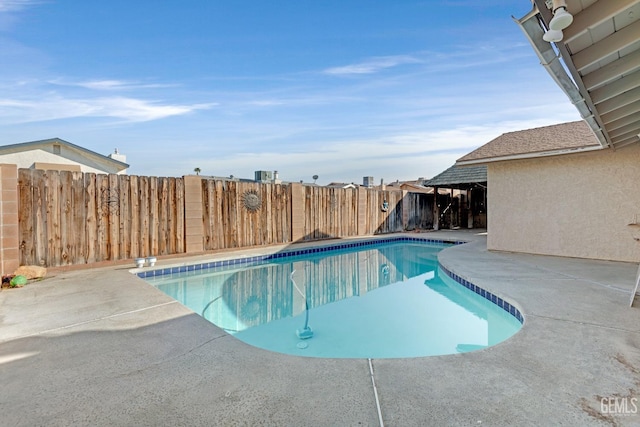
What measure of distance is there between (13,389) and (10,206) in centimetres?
504

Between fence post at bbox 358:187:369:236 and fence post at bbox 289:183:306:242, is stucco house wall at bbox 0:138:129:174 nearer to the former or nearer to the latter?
fence post at bbox 289:183:306:242

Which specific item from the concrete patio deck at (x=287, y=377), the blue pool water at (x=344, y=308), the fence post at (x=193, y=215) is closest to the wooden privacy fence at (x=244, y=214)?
the fence post at (x=193, y=215)

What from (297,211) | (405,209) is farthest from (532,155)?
(405,209)

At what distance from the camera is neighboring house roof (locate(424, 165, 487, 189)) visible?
13.3m

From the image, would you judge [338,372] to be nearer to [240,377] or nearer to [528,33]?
[240,377]

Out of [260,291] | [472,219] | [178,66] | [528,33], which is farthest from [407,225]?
[528,33]

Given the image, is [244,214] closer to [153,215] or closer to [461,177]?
[153,215]

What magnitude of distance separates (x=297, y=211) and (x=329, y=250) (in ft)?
5.56

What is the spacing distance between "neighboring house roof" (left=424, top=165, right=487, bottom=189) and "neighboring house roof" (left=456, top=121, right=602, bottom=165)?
3.74m

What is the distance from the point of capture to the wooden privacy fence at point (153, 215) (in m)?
6.15

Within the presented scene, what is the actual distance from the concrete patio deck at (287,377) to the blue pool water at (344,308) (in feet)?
2.77

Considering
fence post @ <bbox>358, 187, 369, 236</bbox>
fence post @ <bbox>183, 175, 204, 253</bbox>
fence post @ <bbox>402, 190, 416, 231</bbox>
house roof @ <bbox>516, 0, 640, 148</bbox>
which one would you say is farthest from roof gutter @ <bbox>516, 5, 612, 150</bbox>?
fence post @ <bbox>402, 190, 416, 231</bbox>

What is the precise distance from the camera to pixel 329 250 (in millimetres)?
10320

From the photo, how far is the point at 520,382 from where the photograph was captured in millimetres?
2191
